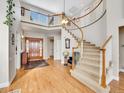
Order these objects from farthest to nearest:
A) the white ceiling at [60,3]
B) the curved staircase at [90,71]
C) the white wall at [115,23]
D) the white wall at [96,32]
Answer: the white ceiling at [60,3] → the white wall at [96,32] → the white wall at [115,23] → the curved staircase at [90,71]

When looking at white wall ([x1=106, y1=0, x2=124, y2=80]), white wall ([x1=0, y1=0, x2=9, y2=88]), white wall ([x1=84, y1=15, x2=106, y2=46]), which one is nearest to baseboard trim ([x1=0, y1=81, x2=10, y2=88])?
white wall ([x1=0, y1=0, x2=9, y2=88])

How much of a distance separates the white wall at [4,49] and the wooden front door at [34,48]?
6.01 meters

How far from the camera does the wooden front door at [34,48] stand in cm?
916

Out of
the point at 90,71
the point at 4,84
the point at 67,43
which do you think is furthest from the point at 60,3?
the point at 4,84

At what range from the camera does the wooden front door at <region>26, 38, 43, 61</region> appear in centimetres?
916

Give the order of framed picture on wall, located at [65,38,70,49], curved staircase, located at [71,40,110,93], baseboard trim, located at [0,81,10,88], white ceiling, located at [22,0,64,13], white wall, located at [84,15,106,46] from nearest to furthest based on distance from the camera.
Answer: curved staircase, located at [71,40,110,93] → baseboard trim, located at [0,81,10,88] → white wall, located at [84,15,106,46] → framed picture on wall, located at [65,38,70,49] → white ceiling, located at [22,0,64,13]

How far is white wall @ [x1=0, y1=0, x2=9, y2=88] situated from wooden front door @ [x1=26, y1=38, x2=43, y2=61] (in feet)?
19.7

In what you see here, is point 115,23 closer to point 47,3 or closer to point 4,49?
point 4,49

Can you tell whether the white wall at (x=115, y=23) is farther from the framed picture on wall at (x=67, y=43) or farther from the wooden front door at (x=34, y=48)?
the wooden front door at (x=34, y=48)

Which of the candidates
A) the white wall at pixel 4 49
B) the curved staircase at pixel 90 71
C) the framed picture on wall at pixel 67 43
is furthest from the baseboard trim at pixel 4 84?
the framed picture on wall at pixel 67 43

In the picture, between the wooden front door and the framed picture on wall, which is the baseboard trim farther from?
the wooden front door

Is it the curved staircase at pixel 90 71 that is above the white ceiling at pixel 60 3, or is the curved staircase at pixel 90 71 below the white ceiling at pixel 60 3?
below

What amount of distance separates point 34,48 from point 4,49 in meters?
6.51

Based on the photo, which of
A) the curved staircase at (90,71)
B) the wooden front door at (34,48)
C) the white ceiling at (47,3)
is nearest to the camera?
the curved staircase at (90,71)
